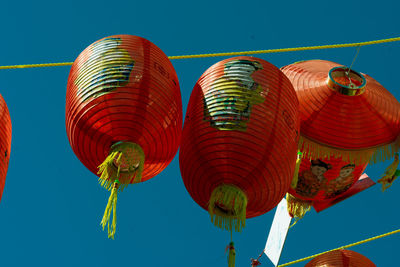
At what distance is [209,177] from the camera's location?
3250 mm

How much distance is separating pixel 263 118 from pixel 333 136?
77 cm

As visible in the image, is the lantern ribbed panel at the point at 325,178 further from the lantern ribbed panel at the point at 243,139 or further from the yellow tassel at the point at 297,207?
the lantern ribbed panel at the point at 243,139

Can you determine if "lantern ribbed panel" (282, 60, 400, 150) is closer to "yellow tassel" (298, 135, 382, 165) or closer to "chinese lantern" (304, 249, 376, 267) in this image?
"yellow tassel" (298, 135, 382, 165)

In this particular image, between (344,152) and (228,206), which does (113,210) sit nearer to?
(228,206)

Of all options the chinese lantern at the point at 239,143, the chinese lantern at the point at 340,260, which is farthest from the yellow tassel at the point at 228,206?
the chinese lantern at the point at 340,260

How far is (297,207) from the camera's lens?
15.6 feet

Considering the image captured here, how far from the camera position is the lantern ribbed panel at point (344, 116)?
3.90 metres

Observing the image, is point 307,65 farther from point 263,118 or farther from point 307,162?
point 263,118

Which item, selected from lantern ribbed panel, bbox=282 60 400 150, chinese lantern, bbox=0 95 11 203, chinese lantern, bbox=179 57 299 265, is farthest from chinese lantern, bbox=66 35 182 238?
lantern ribbed panel, bbox=282 60 400 150

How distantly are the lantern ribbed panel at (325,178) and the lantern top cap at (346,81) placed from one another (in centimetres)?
43

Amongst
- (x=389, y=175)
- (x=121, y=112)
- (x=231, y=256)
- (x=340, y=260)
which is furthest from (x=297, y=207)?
(x=121, y=112)

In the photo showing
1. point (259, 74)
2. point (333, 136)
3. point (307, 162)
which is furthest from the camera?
point (307, 162)

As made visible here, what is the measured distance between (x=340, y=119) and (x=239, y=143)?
93 centimetres

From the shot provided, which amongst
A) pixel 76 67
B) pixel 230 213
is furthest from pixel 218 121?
pixel 76 67
